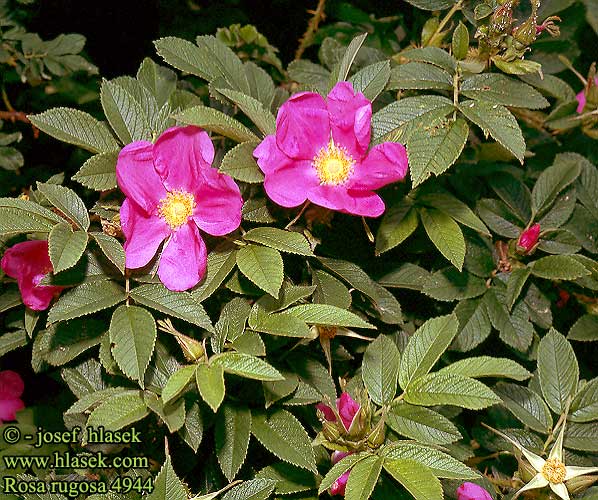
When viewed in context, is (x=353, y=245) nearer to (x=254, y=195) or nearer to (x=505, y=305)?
(x=254, y=195)

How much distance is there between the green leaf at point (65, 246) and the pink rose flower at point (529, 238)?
92 centimetres

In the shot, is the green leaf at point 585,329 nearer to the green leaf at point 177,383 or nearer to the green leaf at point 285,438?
the green leaf at point 285,438

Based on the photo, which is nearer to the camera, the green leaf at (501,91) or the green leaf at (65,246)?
the green leaf at (65,246)

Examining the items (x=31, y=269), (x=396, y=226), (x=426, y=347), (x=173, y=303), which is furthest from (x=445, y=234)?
(x=31, y=269)

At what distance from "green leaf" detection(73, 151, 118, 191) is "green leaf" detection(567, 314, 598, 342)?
1.00 metres

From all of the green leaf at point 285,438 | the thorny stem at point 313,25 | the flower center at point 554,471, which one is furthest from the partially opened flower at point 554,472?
the thorny stem at point 313,25

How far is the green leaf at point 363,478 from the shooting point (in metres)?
1.16

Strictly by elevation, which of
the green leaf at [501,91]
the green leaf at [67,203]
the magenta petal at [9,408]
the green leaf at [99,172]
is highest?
the green leaf at [501,91]

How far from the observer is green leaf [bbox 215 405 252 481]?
1.26 m

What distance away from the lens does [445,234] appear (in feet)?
4.82

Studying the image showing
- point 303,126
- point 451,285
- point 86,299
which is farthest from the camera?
point 451,285

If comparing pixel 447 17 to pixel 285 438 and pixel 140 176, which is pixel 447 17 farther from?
pixel 285 438

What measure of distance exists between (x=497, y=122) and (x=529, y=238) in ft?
1.16

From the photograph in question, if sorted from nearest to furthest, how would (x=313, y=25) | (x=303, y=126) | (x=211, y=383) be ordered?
(x=211, y=383) < (x=303, y=126) < (x=313, y=25)
